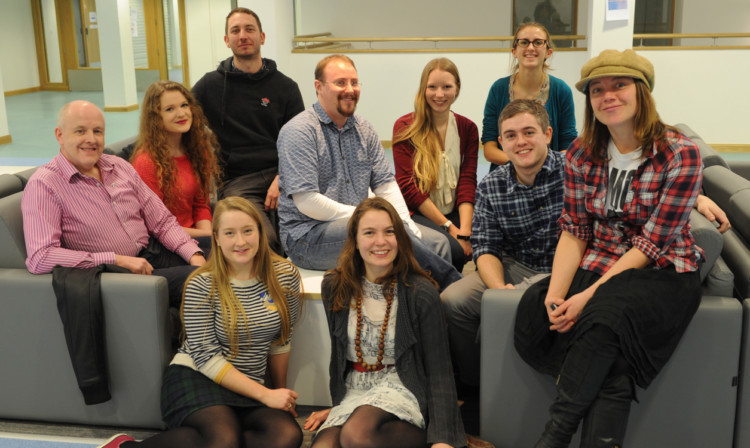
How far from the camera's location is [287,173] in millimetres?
2998

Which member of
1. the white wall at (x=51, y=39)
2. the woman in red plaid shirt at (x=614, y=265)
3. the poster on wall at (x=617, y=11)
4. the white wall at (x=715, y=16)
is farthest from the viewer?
the white wall at (x=51, y=39)

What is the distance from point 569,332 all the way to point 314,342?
1042 mm

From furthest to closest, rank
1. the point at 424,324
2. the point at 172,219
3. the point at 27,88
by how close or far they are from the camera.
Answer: the point at 27,88, the point at 172,219, the point at 424,324

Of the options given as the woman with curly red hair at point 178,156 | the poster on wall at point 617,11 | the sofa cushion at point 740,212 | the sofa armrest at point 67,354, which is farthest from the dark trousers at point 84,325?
the poster on wall at point 617,11

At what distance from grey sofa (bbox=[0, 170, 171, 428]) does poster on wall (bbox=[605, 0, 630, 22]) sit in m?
6.17

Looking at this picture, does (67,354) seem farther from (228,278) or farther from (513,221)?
(513,221)

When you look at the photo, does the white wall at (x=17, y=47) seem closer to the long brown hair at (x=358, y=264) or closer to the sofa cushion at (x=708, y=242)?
the long brown hair at (x=358, y=264)

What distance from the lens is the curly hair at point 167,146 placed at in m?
3.29

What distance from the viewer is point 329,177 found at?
3.09m

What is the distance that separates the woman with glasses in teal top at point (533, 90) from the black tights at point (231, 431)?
6.12 feet

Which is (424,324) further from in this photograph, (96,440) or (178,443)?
(96,440)

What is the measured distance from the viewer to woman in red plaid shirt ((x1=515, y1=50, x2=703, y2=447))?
2.07 meters

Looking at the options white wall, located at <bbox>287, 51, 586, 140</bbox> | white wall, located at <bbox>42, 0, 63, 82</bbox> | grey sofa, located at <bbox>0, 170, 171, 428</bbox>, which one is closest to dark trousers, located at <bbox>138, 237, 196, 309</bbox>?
grey sofa, located at <bbox>0, 170, 171, 428</bbox>

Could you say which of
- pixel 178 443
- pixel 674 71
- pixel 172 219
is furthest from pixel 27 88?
pixel 178 443
